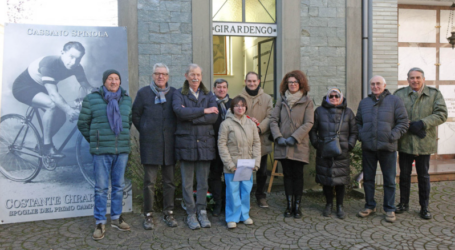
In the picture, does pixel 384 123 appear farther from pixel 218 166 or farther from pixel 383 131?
pixel 218 166

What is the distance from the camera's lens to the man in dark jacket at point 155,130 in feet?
15.7

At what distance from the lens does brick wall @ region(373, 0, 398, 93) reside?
7.28 meters

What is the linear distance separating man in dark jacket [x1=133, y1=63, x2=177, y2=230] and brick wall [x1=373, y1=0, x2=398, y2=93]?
14.2ft

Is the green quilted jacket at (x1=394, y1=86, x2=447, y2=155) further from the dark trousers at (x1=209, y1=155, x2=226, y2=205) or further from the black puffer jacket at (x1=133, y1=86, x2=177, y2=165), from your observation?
the black puffer jacket at (x1=133, y1=86, x2=177, y2=165)

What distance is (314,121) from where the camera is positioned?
5.32 metres

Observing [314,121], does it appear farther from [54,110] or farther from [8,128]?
[8,128]

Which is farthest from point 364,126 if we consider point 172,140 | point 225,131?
point 172,140

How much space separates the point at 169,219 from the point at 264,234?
122cm

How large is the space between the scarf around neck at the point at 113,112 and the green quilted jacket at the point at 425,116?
372 cm

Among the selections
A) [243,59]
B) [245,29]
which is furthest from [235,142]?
[243,59]

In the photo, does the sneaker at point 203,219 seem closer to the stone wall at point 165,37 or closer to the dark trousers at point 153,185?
the dark trousers at point 153,185

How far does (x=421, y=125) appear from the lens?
5.05 m

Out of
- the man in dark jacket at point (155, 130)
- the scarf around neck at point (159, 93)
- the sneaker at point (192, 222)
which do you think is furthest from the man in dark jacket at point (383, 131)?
the scarf around neck at point (159, 93)

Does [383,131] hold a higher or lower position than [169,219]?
higher
